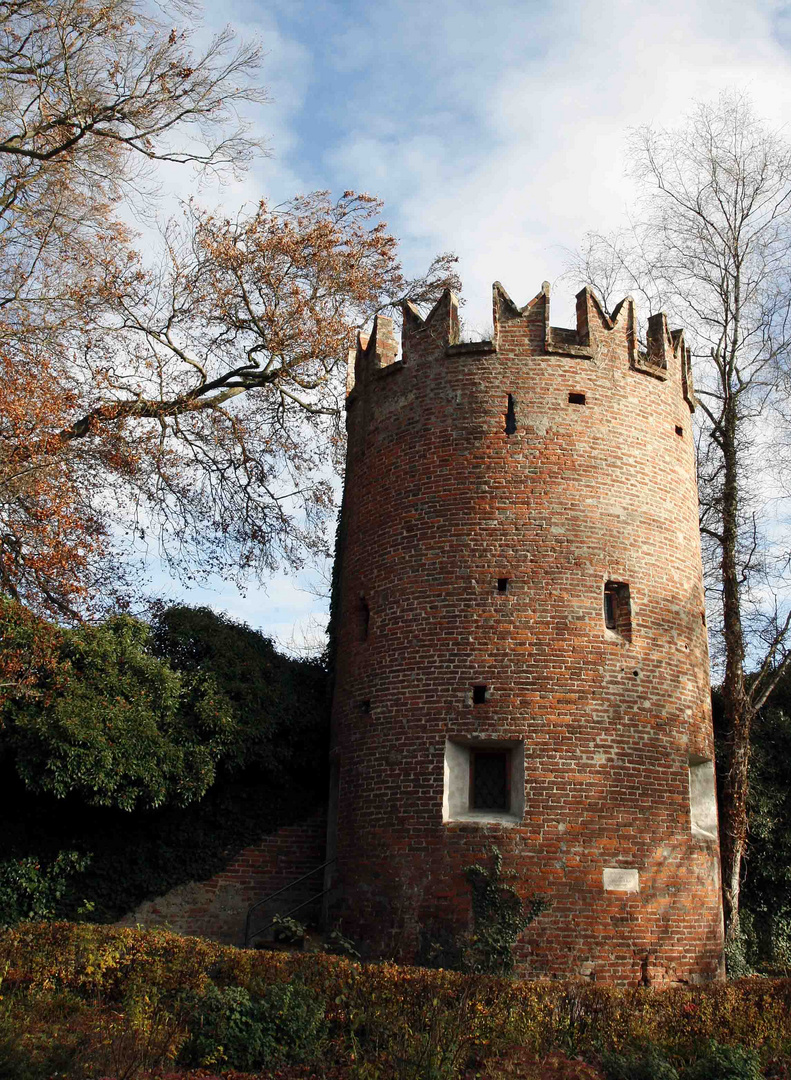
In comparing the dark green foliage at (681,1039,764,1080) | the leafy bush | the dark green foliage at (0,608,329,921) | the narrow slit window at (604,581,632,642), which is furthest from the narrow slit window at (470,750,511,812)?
the leafy bush

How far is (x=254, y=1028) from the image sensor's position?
8.59m

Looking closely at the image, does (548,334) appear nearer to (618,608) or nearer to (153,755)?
(618,608)

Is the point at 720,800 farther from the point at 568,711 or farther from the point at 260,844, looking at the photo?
the point at 260,844

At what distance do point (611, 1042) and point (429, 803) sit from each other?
150 inches

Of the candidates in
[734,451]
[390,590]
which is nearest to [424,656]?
[390,590]

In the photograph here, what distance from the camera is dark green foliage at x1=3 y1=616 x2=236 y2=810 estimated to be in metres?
12.7

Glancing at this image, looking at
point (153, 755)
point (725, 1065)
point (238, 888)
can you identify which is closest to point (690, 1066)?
point (725, 1065)

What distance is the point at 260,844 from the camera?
14.8 metres

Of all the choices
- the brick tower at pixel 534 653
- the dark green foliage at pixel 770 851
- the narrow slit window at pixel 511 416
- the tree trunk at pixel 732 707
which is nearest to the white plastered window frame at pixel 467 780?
the brick tower at pixel 534 653

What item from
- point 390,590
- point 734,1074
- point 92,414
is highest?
point 92,414

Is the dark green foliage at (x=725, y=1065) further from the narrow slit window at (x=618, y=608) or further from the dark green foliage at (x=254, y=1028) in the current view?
the narrow slit window at (x=618, y=608)

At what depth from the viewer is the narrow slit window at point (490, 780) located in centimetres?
1244

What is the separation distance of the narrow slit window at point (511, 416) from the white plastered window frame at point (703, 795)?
16.7ft

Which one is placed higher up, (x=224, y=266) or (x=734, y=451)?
(x=224, y=266)
